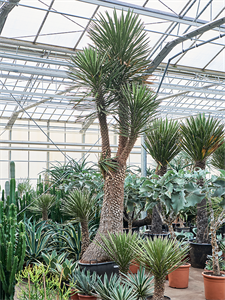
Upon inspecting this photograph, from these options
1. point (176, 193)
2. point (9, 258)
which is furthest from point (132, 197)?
point (9, 258)

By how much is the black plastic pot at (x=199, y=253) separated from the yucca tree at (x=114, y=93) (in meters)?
1.40

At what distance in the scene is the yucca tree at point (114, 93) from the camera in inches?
123

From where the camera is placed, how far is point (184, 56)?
1043 cm

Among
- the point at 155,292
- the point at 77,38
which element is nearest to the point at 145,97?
the point at 155,292

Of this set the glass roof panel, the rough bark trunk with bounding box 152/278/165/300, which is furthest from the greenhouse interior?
the glass roof panel

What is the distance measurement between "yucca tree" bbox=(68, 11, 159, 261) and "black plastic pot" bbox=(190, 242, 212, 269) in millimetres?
1396

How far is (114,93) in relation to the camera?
335 centimetres

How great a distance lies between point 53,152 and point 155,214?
13.0 m

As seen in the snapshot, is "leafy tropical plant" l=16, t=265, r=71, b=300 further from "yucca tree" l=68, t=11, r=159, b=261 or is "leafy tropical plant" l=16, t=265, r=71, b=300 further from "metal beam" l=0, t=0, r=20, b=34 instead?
"metal beam" l=0, t=0, r=20, b=34

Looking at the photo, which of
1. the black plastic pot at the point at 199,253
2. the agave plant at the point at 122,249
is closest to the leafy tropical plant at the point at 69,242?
the agave plant at the point at 122,249

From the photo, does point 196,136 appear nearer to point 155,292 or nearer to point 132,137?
point 132,137

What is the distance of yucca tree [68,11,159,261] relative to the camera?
313 cm

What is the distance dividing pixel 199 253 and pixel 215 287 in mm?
1154

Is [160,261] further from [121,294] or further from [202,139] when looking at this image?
[202,139]
